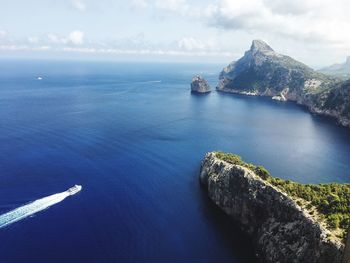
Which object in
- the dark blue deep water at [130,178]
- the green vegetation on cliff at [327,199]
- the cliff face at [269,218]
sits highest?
the green vegetation on cliff at [327,199]

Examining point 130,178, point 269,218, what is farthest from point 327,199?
point 130,178

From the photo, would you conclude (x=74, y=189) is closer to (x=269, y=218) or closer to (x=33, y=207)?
(x=33, y=207)

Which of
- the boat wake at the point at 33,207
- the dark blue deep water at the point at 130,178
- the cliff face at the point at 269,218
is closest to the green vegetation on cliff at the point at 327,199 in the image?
the cliff face at the point at 269,218

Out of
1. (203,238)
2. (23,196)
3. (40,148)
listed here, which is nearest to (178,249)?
(203,238)

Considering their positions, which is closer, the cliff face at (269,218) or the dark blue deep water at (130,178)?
the cliff face at (269,218)

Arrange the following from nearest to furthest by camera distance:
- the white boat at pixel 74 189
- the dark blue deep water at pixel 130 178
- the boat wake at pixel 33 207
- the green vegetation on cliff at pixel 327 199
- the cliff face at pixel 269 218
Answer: the cliff face at pixel 269 218
the green vegetation on cliff at pixel 327 199
the dark blue deep water at pixel 130 178
the boat wake at pixel 33 207
the white boat at pixel 74 189

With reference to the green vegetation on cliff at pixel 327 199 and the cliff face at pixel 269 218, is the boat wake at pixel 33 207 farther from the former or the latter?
the green vegetation on cliff at pixel 327 199
